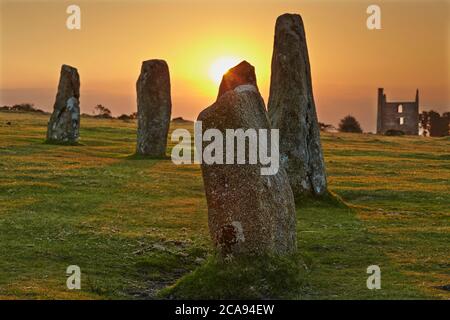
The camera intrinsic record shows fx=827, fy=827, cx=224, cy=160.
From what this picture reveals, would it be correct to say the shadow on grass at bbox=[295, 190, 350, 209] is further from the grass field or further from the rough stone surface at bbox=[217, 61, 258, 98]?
the rough stone surface at bbox=[217, 61, 258, 98]

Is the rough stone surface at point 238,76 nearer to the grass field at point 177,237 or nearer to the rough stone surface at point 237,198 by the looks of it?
the grass field at point 177,237

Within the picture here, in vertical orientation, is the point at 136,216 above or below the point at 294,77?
below

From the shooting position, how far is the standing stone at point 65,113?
147 feet

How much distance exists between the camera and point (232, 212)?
15.1 meters

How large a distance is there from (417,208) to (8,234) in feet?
44.3

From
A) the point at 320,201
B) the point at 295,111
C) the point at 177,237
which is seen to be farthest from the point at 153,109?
the point at 177,237

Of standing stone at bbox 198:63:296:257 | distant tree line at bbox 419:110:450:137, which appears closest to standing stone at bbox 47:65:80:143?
standing stone at bbox 198:63:296:257

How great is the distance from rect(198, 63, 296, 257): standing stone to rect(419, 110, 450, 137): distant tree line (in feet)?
391

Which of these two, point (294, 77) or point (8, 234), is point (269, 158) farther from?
point (294, 77)

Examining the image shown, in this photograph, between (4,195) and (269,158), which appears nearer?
(269,158)

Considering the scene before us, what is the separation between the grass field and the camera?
50.1 ft

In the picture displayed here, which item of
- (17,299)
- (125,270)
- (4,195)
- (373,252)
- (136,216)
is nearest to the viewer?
(17,299)

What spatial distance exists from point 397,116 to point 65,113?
100 m

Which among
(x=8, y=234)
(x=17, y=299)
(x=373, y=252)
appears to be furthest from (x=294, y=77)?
(x=17, y=299)
